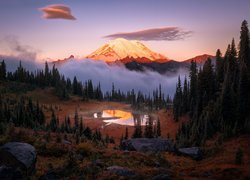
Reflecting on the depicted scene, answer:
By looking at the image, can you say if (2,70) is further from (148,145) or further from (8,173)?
(8,173)

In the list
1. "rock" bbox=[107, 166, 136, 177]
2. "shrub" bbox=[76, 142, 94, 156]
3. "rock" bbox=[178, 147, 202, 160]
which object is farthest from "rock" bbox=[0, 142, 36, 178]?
"rock" bbox=[178, 147, 202, 160]

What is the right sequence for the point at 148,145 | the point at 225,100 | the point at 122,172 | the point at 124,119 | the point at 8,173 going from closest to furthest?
the point at 8,173 → the point at 122,172 → the point at 148,145 → the point at 225,100 → the point at 124,119

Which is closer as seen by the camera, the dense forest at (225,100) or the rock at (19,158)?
the rock at (19,158)

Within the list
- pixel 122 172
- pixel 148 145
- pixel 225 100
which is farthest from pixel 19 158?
pixel 225 100

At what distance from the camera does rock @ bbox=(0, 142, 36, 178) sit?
1842 centimetres

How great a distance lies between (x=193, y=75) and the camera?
94.4m

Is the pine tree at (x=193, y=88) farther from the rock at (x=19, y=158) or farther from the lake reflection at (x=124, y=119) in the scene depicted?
the rock at (x=19, y=158)

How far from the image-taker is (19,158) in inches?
728

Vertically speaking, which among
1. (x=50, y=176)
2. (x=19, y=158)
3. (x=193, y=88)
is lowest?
(x=50, y=176)

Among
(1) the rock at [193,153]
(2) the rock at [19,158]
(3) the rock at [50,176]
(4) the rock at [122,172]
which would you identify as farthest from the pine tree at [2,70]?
(3) the rock at [50,176]

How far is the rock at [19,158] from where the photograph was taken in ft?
60.4

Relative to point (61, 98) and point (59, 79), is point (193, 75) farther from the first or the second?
point (59, 79)

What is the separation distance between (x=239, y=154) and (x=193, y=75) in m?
69.4

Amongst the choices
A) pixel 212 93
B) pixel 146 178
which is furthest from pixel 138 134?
pixel 146 178
